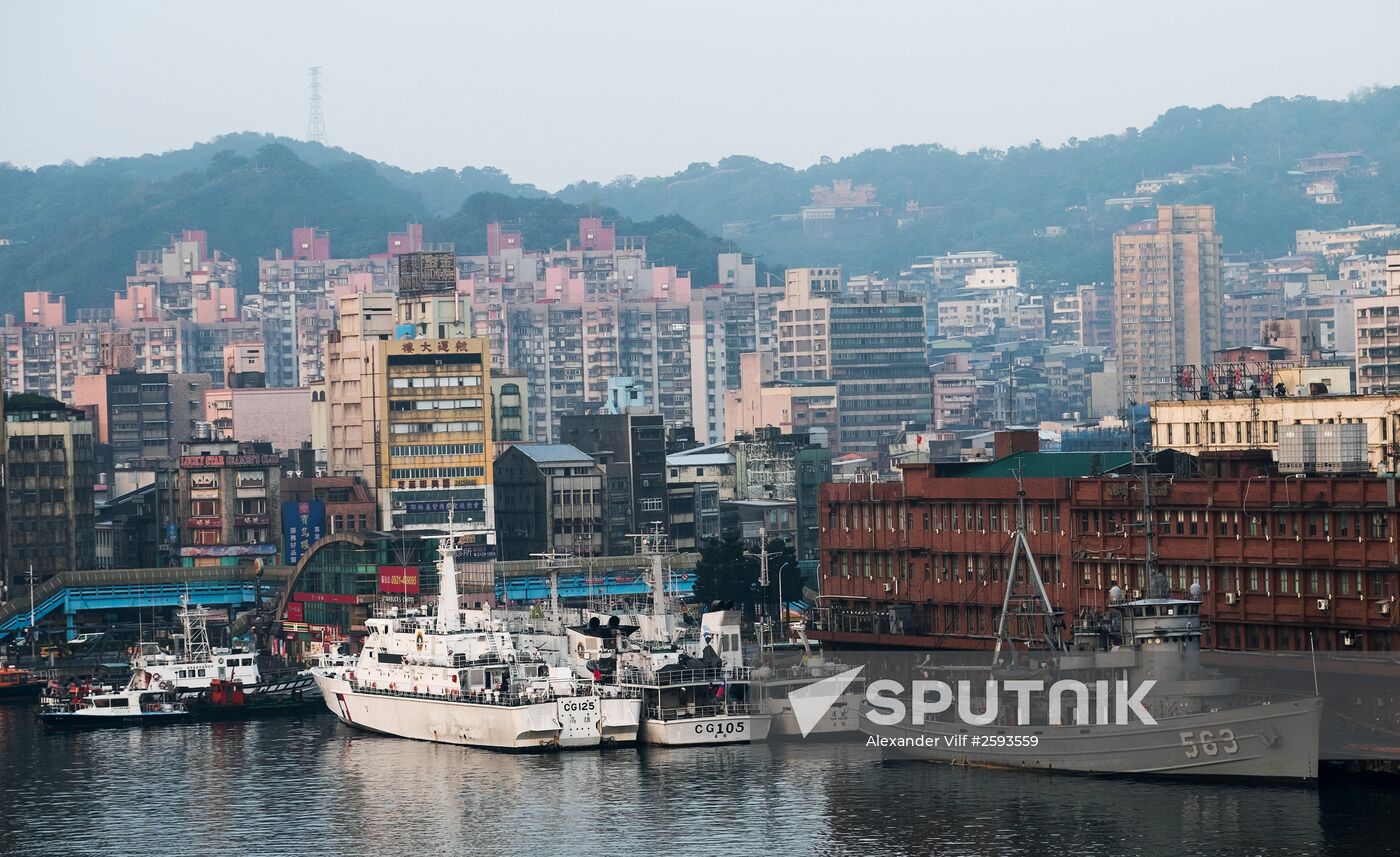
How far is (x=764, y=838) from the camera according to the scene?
287ft

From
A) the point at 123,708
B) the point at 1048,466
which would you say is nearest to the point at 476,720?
the point at 123,708

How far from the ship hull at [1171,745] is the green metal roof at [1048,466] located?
19.0m

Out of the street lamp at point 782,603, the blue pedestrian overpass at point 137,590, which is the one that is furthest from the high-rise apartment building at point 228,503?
the street lamp at point 782,603

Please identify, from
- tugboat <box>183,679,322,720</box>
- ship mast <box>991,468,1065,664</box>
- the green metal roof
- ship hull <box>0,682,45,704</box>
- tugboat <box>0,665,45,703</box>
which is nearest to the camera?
ship mast <box>991,468,1065,664</box>

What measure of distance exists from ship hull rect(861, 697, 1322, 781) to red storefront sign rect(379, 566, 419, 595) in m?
56.4

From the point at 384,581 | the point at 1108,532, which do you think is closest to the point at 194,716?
the point at 384,581

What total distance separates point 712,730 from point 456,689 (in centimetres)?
1347

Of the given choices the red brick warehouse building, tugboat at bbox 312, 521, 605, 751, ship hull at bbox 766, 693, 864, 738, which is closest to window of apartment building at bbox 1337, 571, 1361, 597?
the red brick warehouse building

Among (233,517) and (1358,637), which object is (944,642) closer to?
(1358,637)

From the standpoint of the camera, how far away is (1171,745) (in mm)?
93625

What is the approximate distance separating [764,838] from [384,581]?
71.9m

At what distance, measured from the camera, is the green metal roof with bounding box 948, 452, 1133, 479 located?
11794cm

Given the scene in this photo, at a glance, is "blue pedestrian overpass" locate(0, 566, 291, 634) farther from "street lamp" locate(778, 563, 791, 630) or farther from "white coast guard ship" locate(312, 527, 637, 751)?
"white coast guard ship" locate(312, 527, 637, 751)

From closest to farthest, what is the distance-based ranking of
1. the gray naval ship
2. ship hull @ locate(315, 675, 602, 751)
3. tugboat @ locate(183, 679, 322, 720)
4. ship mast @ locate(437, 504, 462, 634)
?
the gray naval ship < ship hull @ locate(315, 675, 602, 751) < ship mast @ locate(437, 504, 462, 634) < tugboat @ locate(183, 679, 322, 720)
